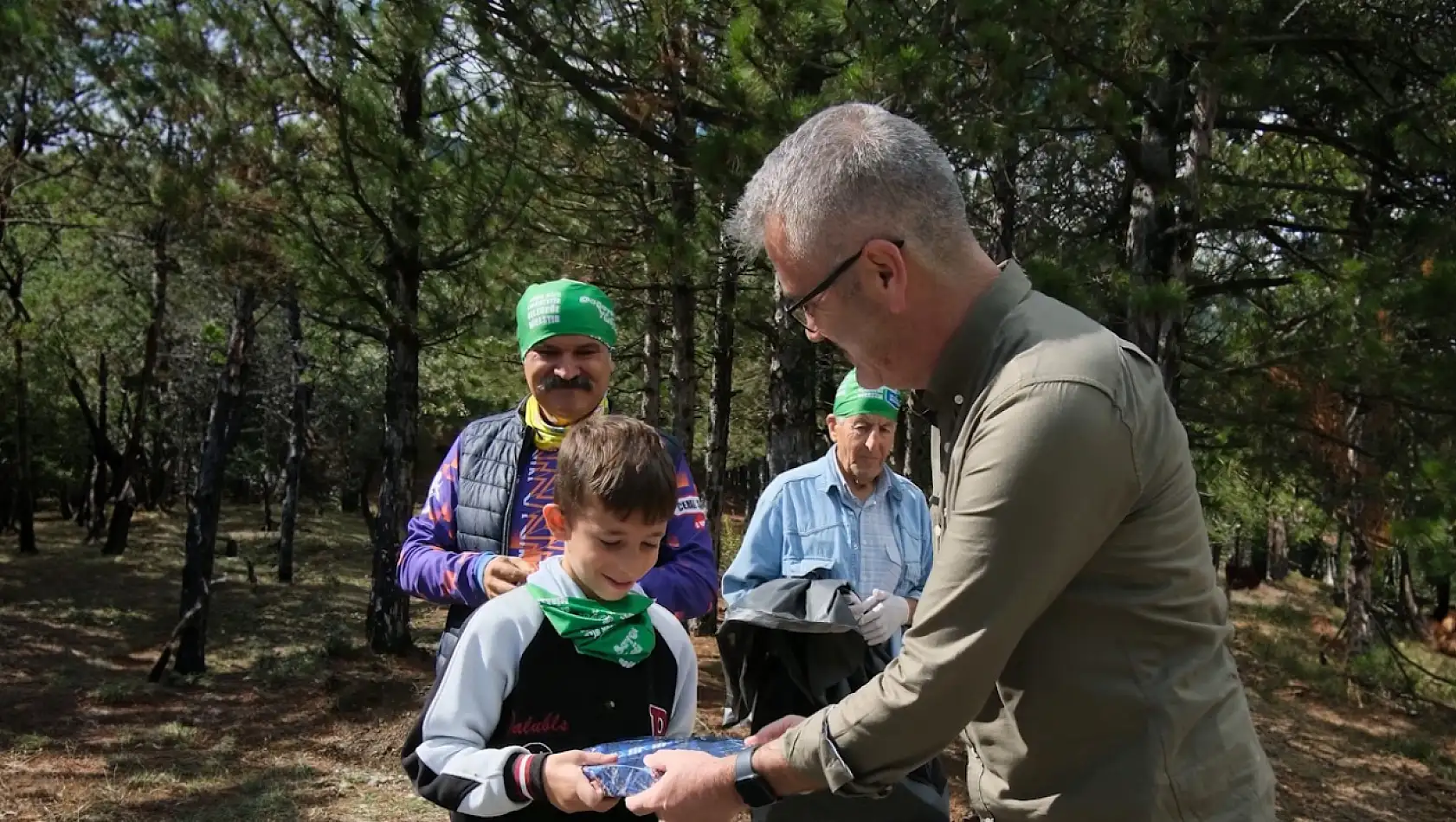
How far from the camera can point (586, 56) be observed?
5.90m

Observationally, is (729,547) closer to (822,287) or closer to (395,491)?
(395,491)

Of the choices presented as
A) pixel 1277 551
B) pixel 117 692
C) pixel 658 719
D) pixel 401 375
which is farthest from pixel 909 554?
pixel 1277 551

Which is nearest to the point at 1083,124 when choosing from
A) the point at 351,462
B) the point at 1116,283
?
the point at 1116,283

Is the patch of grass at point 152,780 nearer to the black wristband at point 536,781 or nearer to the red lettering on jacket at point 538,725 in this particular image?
the red lettering on jacket at point 538,725

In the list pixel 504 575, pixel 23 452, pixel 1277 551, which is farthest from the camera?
pixel 1277 551

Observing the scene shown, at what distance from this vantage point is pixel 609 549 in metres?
1.94

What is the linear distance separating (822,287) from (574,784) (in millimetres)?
894

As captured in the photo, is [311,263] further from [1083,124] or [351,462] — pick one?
[351,462]

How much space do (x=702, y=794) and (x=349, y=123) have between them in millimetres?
7040

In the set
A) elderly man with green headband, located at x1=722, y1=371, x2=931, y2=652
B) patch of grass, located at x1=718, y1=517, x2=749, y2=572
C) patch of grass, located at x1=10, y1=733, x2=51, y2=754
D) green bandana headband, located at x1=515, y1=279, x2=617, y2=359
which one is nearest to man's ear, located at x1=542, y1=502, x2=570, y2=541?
green bandana headband, located at x1=515, y1=279, x2=617, y2=359

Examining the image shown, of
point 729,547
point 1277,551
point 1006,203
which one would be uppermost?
point 1006,203

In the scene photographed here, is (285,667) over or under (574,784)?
under

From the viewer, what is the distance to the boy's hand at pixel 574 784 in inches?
66.1

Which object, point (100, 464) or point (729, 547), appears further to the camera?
point (100, 464)
